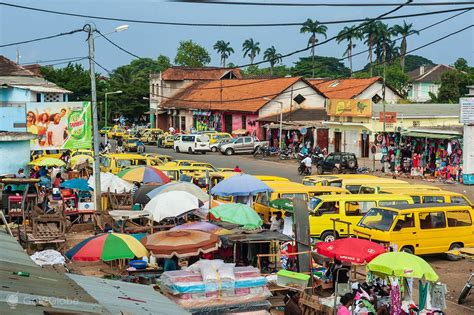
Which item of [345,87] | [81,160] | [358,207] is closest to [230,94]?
[345,87]

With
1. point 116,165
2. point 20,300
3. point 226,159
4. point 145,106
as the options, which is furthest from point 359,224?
point 145,106

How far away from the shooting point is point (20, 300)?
21.2ft

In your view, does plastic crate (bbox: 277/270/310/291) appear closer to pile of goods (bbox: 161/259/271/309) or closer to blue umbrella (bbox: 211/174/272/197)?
pile of goods (bbox: 161/259/271/309)

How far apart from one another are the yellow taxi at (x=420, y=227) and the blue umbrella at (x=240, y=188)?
3.23 m

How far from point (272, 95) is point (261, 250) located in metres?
48.5

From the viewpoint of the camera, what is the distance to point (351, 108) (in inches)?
1966

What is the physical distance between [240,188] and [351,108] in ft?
99.3

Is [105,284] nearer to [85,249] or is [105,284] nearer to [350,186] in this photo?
[85,249]

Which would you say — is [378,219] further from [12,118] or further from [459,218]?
[12,118]

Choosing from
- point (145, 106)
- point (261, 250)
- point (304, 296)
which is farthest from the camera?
point (145, 106)

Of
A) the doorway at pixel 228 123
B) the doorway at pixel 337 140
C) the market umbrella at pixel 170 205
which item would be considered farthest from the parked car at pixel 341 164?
the doorway at pixel 228 123

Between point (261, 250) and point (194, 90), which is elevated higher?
point (194, 90)

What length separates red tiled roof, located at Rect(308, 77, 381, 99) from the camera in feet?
218

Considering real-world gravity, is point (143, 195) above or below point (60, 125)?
below
